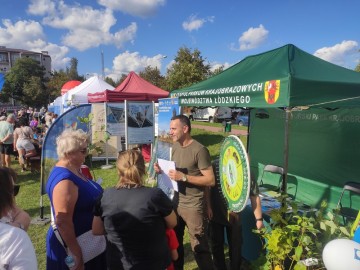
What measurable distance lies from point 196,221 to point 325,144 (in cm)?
336

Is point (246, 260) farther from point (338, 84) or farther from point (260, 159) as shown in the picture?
point (260, 159)

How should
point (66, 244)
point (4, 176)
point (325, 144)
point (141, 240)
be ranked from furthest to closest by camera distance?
point (325, 144)
point (66, 244)
point (141, 240)
point (4, 176)

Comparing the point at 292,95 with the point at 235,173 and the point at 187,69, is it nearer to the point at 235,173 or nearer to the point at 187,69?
the point at 235,173

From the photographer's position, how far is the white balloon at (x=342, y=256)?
6.07 feet

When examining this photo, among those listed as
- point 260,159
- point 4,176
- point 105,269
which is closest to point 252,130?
point 260,159

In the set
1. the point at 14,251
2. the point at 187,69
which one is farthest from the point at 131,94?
the point at 187,69

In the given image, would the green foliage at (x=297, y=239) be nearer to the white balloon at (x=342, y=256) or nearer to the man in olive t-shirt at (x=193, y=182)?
the white balloon at (x=342, y=256)

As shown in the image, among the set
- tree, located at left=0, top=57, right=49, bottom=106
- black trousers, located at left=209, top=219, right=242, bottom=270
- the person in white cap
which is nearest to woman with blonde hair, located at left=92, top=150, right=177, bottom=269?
Result: black trousers, located at left=209, top=219, right=242, bottom=270

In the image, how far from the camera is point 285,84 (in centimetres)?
270

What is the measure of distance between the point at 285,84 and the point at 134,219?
6.11 ft

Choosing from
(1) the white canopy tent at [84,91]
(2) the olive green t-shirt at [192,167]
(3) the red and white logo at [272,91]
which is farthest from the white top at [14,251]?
(1) the white canopy tent at [84,91]

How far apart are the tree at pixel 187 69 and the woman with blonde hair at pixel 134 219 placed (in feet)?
76.0

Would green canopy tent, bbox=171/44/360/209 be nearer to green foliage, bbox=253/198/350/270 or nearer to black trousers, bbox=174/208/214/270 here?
green foliage, bbox=253/198/350/270

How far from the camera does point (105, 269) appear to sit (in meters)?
2.42
